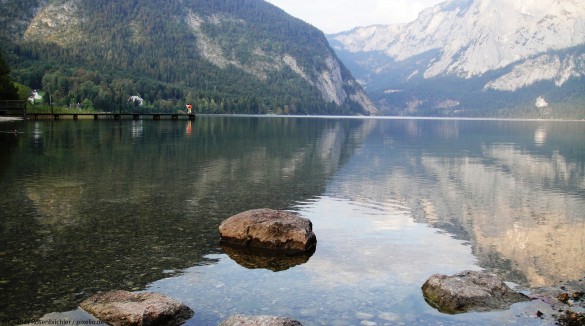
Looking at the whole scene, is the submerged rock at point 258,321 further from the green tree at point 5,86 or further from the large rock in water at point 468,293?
the green tree at point 5,86

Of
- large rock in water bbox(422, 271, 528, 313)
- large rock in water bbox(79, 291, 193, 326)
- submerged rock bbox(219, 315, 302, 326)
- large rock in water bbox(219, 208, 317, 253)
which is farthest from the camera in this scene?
large rock in water bbox(219, 208, 317, 253)

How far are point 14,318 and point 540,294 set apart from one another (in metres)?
16.1

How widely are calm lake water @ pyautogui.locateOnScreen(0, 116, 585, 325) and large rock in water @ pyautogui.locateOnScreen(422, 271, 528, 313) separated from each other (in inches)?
17.1

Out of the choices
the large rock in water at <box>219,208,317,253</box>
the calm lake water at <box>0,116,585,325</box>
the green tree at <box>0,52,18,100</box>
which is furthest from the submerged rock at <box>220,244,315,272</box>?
the green tree at <box>0,52,18,100</box>

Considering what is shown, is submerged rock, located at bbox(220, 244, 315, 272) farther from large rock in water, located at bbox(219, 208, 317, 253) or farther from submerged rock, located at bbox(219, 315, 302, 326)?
submerged rock, located at bbox(219, 315, 302, 326)

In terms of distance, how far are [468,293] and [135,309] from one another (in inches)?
394

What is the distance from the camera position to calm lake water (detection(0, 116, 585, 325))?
54.8 feet

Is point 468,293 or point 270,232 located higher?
→ point 270,232

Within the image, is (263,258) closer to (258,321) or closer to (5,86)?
(258,321)

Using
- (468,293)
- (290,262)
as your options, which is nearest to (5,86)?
(290,262)

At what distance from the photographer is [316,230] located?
2678cm

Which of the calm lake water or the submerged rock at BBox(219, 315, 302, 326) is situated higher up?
the submerged rock at BBox(219, 315, 302, 326)

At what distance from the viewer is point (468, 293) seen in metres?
A: 16.9

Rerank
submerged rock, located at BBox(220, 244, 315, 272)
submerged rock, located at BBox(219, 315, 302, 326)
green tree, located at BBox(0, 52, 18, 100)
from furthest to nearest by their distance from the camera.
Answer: green tree, located at BBox(0, 52, 18, 100) → submerged rock, located at BBox(220, 244, 315, 272) → submerged rock, located at BBox(219, 315, 302, 326)
